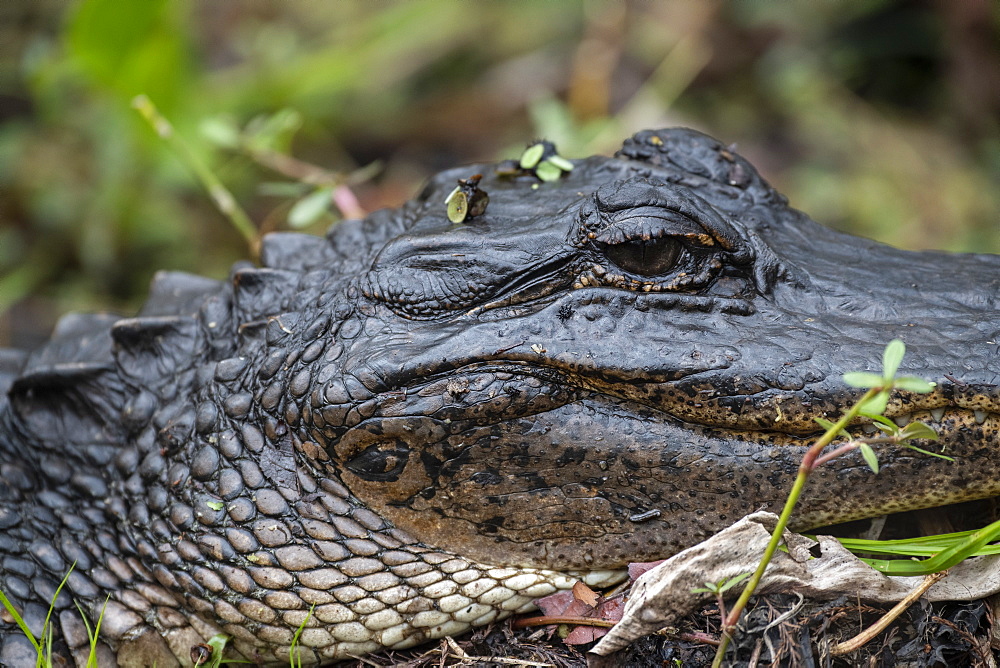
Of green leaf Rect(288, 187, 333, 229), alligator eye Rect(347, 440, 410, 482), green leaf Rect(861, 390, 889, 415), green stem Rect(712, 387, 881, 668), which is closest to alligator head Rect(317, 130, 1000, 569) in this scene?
alligator eye Rect(347, 440, 410, 482)

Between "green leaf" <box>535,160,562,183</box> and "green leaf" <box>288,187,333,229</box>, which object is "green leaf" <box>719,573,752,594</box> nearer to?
"green leaf" <box>535,160,562,183</box>

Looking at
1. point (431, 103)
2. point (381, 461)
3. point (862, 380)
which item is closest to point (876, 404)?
point (862, 380)

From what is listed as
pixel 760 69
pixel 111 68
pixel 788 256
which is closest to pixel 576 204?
pixel 788 256

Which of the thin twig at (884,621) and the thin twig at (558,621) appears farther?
the thin twig at (558,621)

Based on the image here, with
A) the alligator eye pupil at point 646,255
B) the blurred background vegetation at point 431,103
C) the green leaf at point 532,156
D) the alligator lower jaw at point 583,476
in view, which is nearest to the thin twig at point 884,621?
the alligator lower jaw at point 583,476

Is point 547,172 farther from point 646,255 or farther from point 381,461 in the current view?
point 381,461

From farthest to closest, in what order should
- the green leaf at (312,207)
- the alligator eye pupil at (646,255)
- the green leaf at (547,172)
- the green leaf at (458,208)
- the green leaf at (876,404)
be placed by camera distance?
the green leaf at (312,207) → the green leaf at (547,172) → the green leaf at (458,208) → the alligator eye pupil at (646,255) → the green leaf at (876,404)

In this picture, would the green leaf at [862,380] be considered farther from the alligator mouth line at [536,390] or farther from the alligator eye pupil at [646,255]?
the alligator eye pupil at [646,255]
